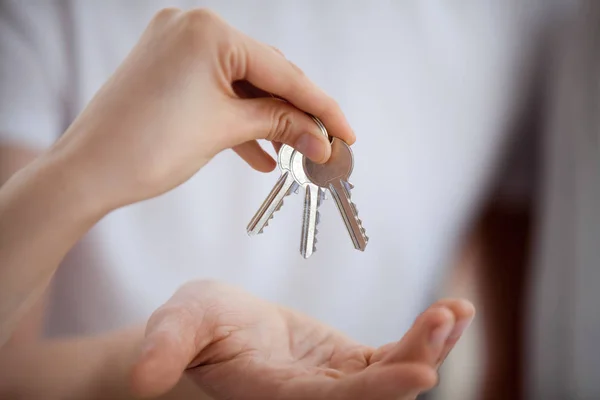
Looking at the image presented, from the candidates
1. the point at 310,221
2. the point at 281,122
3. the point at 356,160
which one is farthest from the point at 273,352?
the point at 356,160

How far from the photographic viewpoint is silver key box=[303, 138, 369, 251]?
562 millimetres

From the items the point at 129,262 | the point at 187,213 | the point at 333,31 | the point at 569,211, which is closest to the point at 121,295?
the point at 129,262

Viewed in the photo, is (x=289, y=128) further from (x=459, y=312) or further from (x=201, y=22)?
(x=459, y=312)

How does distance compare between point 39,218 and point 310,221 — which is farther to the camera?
point 310,221

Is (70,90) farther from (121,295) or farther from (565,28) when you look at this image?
(565,28)

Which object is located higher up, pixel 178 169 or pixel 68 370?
pixel 178 169

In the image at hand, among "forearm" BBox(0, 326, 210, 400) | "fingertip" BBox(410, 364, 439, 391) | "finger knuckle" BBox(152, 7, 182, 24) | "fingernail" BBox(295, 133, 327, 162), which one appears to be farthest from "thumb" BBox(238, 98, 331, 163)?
"forearm" BBox(0, 326, 210, 400)

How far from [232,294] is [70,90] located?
1.74 feet

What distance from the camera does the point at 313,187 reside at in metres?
0.58

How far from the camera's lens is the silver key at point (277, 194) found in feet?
1.88

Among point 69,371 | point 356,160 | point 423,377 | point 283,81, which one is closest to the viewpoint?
point 423,377

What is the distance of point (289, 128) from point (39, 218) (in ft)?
0.79

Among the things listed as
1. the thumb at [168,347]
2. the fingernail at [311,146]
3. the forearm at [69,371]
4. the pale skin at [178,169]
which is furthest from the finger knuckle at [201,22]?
the forearm at [69,371]

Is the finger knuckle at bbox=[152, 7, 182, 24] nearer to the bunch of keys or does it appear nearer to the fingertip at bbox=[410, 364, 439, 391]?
the bunch of keys
